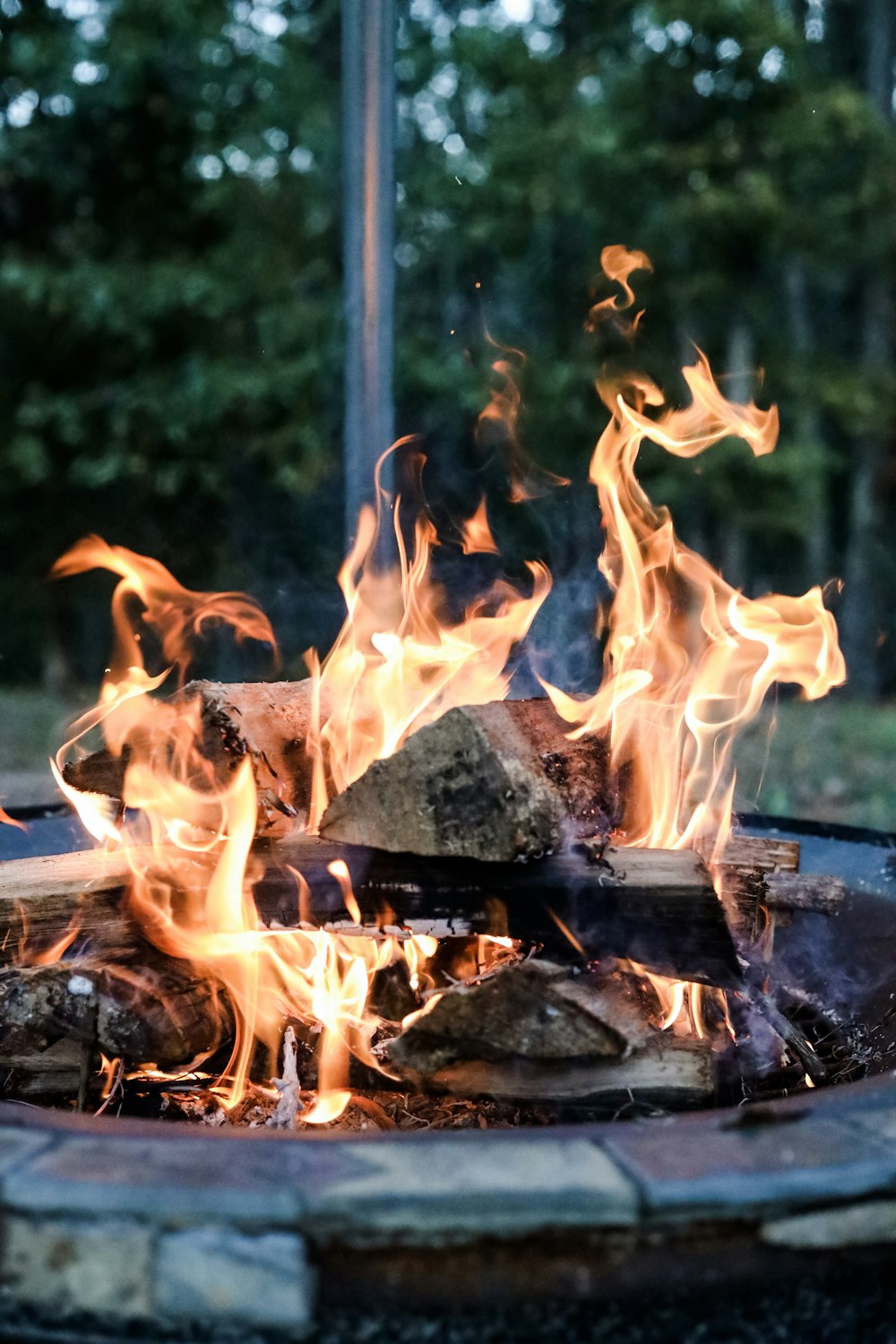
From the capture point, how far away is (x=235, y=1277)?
126 cm

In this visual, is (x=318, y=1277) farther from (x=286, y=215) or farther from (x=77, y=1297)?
(x=286, y=215)

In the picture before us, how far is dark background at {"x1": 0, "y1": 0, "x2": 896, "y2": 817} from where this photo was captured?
7934mm

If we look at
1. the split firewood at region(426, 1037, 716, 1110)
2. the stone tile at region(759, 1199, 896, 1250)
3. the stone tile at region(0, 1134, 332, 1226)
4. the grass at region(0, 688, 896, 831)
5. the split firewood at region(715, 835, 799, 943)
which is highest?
the split firewood at region(715, 835, 799, 943)

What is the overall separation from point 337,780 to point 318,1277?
3.26 feet

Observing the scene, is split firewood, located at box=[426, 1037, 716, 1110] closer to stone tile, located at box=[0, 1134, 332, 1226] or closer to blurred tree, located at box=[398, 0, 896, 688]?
stone tile, located at box=[0, 1134, 332, 1226]

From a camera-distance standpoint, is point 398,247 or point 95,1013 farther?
point 398,247

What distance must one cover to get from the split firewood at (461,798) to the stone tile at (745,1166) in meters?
0.52

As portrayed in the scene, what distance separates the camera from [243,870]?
76.4 inches

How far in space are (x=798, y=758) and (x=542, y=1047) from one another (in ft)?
17.5

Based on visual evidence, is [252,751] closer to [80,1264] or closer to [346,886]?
[346,886]

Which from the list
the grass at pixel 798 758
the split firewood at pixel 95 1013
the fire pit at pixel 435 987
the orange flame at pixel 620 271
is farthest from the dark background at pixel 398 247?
the split firewood at pixel 95 1013

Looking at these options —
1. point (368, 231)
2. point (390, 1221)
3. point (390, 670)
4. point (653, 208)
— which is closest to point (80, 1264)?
point (390, 1221)

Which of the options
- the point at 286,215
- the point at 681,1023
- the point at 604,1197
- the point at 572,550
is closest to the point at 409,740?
the point at 681,1023

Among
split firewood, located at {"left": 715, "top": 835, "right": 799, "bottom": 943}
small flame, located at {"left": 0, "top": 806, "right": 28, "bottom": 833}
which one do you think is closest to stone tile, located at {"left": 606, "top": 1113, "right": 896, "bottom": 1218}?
split firewood, located at {"left": 715, "top": 835, "right": 799, "bottom": 943}
